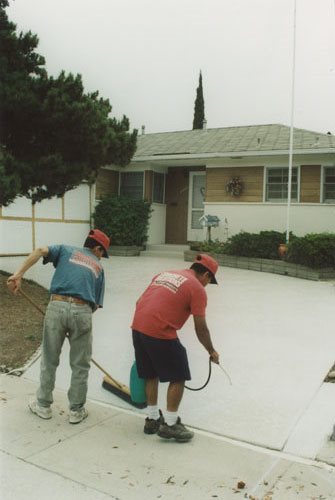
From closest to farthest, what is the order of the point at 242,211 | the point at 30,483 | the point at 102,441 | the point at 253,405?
the point at 30,483 < the point at 102,441 < the point at 253,405 < the point at 242,211

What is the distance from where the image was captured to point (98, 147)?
31.8 feet

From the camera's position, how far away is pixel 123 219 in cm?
1788

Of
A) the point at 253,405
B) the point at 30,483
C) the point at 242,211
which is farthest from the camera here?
the point at 242,211

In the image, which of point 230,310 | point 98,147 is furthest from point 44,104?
point 230,310

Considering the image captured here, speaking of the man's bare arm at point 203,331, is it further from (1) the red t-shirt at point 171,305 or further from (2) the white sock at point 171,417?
(2) the white sock at point 171,417

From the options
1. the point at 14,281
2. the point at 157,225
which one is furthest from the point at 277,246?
the point at 14,281

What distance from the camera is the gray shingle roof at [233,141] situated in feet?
54.7

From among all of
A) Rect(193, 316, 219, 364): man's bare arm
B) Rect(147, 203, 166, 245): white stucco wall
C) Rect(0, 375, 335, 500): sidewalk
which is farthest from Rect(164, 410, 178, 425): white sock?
Rect(147, 203, 166, 245): white stucco wall

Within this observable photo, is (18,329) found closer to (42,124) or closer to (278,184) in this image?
(42,124)

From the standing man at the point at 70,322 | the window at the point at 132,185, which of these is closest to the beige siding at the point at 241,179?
the window at the point at 132,185

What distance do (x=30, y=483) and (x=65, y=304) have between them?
5.16 ft

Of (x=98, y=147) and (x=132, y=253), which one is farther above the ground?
(x=98, y=147)

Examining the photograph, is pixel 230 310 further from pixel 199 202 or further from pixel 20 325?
pixel 199 202

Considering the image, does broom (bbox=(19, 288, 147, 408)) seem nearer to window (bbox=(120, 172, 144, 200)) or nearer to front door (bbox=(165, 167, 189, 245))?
front door (bbox=(165, 167, 189, 245))
